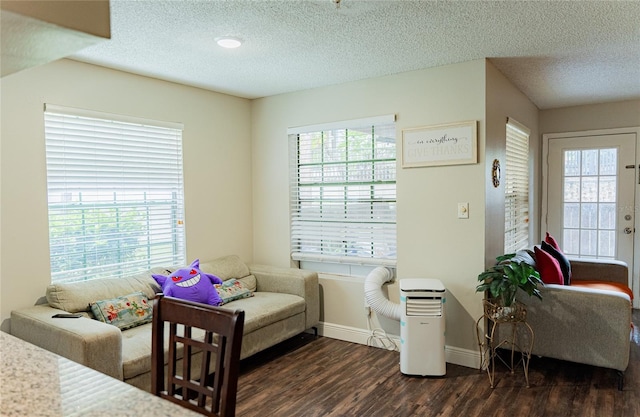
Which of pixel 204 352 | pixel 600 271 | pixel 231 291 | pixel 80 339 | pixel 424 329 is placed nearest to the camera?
pixel 204 352

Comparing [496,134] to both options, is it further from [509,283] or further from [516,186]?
[509,283]

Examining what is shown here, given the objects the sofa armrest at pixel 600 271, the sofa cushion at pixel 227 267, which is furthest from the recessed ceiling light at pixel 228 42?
the sofa armrest at pixel 600 271

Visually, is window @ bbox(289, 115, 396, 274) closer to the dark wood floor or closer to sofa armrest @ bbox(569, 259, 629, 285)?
the dark wood floor

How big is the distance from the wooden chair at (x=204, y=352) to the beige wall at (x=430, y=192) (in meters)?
2.56

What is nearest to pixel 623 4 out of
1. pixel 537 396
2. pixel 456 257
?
pixel 456 257

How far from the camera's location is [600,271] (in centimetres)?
450

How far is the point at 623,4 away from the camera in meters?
2.41

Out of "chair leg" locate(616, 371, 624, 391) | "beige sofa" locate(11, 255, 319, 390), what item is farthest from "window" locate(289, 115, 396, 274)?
"chair leg" locate(616, 371, 624, 391)

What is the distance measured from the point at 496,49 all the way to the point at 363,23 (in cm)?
114

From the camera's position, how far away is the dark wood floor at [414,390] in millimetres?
2840

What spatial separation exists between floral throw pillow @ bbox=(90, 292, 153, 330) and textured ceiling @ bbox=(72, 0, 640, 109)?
1.77m

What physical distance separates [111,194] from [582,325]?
373 centimetres

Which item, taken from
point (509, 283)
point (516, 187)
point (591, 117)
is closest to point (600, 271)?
point (516, 187)

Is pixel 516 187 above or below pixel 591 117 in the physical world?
below
